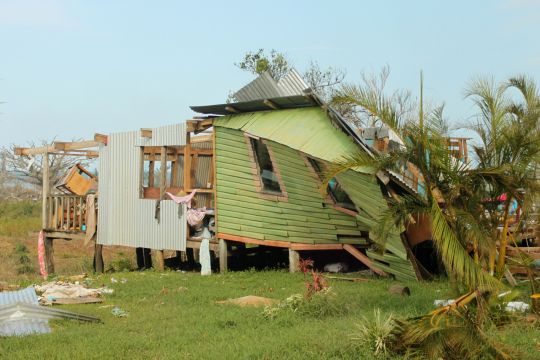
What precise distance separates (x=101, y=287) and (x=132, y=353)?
233 inches

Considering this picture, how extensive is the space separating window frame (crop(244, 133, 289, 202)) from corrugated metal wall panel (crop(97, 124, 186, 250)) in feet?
5.91

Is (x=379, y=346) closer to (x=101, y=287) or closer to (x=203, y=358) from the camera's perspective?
(x=203, y=358)

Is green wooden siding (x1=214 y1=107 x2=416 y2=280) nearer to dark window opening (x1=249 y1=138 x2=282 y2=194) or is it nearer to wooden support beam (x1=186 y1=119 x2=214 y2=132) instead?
dark window opening (x1=249 y1=138 x2=282 y2=194)

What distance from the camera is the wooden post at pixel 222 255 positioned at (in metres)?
15.1

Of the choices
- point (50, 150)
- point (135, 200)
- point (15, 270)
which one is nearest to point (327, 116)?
point (135, 200)

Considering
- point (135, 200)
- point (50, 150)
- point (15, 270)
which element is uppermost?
point (50, 150)

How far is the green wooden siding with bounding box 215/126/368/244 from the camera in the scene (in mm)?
14703

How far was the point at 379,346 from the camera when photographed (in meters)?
6.85

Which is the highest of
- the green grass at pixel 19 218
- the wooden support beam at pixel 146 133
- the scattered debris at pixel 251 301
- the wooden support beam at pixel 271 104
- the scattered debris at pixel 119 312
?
the wooden support beam at pixel 271 104

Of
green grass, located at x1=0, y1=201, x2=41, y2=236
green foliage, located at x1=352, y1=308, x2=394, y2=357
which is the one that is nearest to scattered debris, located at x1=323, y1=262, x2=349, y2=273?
green foliage, located at x1=352, y1=308, x2=394, y2=357

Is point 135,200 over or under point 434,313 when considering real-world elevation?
over

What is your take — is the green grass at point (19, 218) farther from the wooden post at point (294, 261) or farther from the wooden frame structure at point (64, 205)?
the wooden post at point (294, 261)

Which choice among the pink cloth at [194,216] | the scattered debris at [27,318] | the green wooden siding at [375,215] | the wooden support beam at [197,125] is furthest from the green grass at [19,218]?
the scattered debris at [27,318]

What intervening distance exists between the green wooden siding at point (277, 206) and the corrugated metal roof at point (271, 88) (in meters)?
0.93
